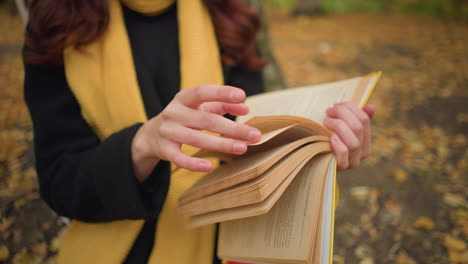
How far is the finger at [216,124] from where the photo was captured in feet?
2.10

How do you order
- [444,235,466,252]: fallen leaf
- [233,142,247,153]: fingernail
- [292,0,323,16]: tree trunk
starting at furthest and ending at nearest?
[292,0,323,16]: tree trunk
[444,235,466,252]: fallen leaf
[233,142,247,153]: fingernail

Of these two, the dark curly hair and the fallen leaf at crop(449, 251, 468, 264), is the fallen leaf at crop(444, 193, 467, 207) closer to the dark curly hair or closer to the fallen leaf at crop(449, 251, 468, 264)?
the fallen leaf at crop(449, 251, 468, 264)

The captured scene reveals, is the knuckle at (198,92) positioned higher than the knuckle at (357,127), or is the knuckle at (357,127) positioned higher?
the knuckle at (198,92)

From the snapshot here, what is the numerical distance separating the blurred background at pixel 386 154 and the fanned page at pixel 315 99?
A: 1.43 metres

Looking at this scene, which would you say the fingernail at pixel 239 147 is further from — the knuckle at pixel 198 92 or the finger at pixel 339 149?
the finger at pixel 339 149

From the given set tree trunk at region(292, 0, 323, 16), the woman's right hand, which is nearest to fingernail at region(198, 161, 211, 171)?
the woman's right hand

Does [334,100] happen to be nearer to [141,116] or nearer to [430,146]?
[141,116]

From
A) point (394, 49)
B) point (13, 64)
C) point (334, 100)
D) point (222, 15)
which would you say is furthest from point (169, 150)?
point (394, 49)

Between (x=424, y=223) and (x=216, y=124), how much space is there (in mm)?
2164

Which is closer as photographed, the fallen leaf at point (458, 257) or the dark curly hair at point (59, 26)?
the dark curly hair at point (59, 26)

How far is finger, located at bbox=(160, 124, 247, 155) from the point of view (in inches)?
24.8

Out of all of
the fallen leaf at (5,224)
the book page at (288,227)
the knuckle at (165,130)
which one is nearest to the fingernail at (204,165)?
the knuckle at (165,130)

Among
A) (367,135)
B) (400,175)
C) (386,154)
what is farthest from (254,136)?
(386,154)

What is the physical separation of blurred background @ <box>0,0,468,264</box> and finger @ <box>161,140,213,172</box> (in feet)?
5.54
